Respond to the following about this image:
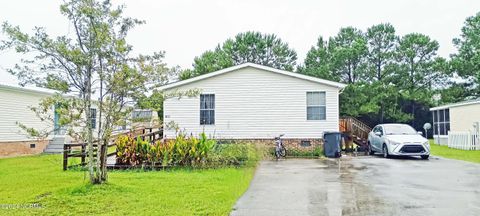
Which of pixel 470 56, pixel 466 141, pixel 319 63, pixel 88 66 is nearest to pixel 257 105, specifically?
pixel 88 66

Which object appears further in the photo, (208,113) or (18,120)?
(18,120)

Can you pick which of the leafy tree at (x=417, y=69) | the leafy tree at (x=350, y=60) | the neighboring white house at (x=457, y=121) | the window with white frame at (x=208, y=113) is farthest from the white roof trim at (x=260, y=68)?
the leafy tree at (x=350, y=60)

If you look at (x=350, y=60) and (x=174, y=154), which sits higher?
(x=350, y=60)

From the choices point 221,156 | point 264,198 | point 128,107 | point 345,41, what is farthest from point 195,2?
point 345,41

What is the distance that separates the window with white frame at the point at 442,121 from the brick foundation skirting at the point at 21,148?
24.2 metres

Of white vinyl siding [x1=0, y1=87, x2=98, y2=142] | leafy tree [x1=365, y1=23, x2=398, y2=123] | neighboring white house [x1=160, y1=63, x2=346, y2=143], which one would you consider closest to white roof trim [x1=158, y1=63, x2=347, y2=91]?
neighboring white house [x1=160, y1=63, x2=346, y2=143]

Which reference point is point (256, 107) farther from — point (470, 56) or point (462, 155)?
point (470, 56)

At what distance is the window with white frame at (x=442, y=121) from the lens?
24.5 metres

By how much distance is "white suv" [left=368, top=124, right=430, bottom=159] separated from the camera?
47.5ft

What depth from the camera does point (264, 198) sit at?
680 cm

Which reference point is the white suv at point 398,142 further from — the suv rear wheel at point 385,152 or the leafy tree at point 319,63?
the leafy tree at point 319,63

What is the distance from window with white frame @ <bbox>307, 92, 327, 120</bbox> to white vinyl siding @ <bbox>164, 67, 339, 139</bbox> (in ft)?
0.52

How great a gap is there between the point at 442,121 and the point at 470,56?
39.5 ft

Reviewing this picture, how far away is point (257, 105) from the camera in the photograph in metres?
17.0
